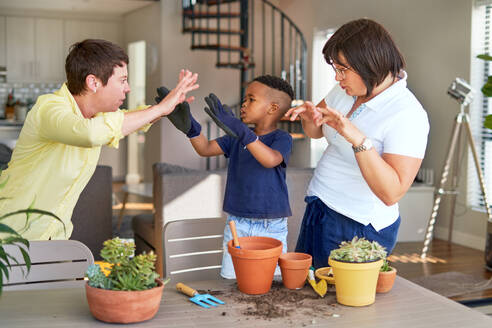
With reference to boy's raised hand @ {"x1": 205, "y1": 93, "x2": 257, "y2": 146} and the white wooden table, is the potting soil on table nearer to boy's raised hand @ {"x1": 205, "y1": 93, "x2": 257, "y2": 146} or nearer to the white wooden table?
the white wooden table

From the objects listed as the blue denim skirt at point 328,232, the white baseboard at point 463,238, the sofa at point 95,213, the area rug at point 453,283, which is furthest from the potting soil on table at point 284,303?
the white baseboard at point 463,238

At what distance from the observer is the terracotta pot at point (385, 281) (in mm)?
1462

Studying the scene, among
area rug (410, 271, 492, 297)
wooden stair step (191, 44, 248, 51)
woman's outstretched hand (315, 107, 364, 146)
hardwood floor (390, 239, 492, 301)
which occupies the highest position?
wooden stair step (191, 44, 248, 51)

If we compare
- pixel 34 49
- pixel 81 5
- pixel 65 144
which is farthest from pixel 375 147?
pixel 34 49

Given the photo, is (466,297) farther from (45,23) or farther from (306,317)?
(45,23)

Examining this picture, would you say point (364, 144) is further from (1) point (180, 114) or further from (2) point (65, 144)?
(2) point (65, 144)

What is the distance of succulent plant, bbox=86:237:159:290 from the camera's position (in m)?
1.27

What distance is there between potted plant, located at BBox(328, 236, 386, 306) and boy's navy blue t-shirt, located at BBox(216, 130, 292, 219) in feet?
2.38

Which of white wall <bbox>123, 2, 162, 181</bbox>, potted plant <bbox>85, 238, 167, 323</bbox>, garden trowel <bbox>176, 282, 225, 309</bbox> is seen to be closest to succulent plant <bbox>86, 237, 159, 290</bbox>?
potted plant <bbox>85, 238, 167, 323</bbox>

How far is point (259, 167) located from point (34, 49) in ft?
28.3

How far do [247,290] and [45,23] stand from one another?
368 inches

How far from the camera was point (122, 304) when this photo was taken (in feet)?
4.07

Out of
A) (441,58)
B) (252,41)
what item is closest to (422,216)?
(441,58)

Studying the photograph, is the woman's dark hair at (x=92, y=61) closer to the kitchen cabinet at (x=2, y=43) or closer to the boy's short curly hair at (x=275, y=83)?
the boy's short curly hair at (x=275, y=83)
